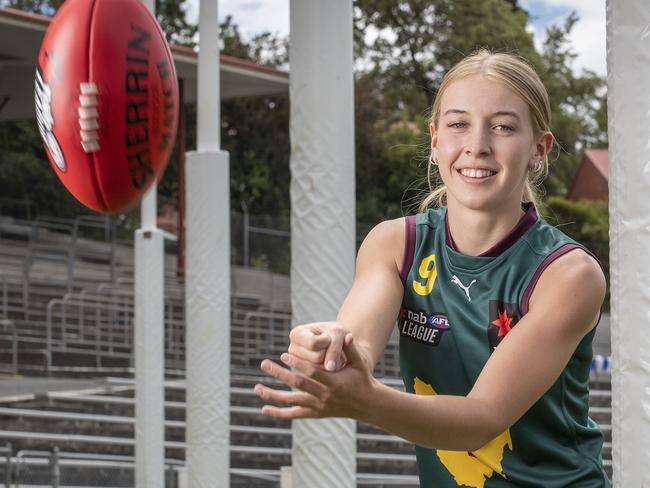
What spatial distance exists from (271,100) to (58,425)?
15.0 m

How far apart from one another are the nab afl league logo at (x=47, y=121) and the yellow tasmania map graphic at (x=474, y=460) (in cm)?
175

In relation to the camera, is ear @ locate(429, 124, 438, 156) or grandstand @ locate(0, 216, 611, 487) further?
grandstand @ locate(0, 216, 611, 487)

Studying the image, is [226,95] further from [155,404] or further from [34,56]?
[155,404]

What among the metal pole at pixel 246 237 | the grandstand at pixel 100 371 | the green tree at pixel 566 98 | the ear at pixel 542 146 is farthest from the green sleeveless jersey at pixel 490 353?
the green tree at pixel 566 98

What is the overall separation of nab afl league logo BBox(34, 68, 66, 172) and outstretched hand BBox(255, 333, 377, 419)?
6.92ft

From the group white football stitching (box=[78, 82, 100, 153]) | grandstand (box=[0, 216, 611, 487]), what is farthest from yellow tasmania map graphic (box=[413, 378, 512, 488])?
grandstand (box=[0, 216, 611, 487])

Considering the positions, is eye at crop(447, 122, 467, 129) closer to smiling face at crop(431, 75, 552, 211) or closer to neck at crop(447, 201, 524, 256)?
smiling face at crop(431, 75, 552, 211)

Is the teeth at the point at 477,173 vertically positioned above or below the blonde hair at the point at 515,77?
below

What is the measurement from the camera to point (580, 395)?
228cm

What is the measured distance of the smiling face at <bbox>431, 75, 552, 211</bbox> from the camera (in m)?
2.13

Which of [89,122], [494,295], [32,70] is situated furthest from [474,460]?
[32,70]

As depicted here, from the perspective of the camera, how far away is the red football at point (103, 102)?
3.51 metres

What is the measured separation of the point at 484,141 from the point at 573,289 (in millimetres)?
328

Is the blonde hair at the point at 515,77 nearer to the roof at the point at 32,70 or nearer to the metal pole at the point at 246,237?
the roof at the point at 32,70
